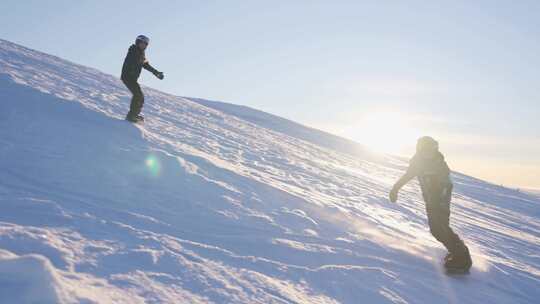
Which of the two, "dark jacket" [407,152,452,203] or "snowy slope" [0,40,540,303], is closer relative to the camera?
"snowy slope" [0,40,540,303]

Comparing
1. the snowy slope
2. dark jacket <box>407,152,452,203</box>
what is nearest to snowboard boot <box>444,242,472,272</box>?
the snowy slope

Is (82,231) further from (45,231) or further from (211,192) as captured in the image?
(211,192)

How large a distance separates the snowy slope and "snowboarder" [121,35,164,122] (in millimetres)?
791

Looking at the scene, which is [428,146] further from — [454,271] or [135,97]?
[135,97]

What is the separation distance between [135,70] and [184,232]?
6142 mm

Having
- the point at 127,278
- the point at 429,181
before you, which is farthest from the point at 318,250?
the point at 127,278

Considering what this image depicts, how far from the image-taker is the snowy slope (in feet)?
11.8

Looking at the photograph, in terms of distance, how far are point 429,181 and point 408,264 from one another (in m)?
1.21

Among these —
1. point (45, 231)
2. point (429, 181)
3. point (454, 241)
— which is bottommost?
point (45, 231)

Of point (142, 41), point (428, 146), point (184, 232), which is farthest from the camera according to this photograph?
point (142, 41)

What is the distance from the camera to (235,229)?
5559mm

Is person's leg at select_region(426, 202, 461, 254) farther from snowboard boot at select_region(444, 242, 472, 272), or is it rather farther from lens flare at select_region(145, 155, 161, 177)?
lens flare at select_region(145, 155, 161, 177)

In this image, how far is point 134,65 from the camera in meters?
10.0

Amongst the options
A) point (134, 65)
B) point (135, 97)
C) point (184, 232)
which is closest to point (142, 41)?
point (134, 65)
